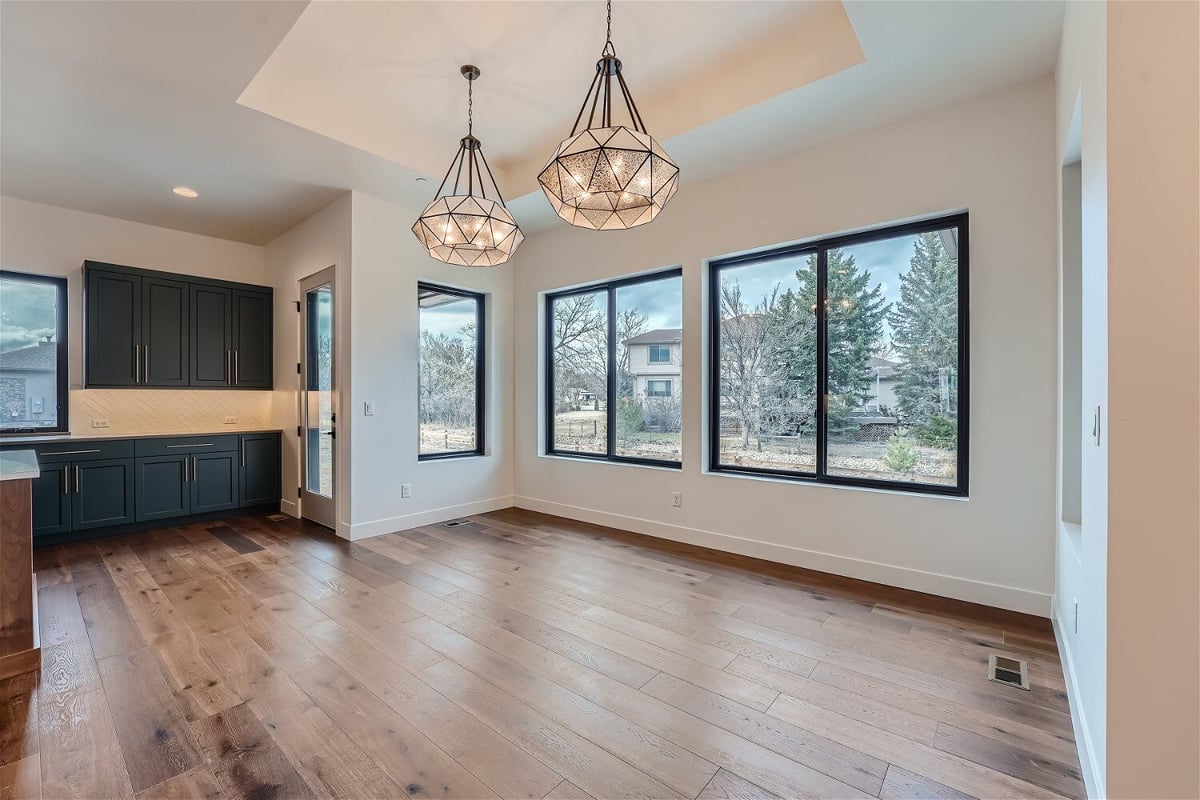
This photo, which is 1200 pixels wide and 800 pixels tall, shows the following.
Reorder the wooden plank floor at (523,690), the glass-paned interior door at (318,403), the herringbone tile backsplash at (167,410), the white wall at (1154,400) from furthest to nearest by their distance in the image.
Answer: the herringbone tile backsplash at (167,410)
the glass-paned interior door at (318,403)
the wooden plank floor at (523,690)
the white wall at (1154,400)

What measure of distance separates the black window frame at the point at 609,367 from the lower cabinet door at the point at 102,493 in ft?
12.4

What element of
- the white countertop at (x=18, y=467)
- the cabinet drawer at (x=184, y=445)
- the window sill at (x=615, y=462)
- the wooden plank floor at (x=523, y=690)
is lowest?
the wooden plank floor at (x=523, y=690)

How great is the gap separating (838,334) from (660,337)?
153 cm

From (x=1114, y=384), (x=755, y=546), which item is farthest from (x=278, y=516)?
(x=1114, y=384)

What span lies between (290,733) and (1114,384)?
2.87 metres

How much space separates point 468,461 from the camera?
17.3 feet

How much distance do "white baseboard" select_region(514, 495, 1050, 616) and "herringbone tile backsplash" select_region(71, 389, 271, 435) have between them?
409 centimetres

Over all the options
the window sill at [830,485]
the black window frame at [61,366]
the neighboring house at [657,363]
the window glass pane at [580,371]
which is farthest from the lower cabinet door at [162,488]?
the window sill at [830,485]

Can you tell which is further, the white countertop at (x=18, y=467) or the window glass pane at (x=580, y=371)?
the window glass pane at (x=580, y=371)

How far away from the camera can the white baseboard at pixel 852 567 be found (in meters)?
2.89

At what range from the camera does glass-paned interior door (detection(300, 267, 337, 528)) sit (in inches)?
187

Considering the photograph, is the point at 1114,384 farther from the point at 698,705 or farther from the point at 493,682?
the point at 493,682

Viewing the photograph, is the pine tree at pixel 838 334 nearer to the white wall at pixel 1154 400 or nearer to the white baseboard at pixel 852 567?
the white baseboard at pixel 852 567

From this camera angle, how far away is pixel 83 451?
14.4 ft
